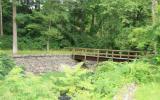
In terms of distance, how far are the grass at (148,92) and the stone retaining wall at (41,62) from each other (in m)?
18.3

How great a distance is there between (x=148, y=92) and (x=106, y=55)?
20.3m

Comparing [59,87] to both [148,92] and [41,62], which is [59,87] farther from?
[41,62]

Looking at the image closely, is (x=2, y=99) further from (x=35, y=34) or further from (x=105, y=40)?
(x=35, y=34)

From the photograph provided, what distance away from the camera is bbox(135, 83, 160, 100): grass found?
41.5 ft

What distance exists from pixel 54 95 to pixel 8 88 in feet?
4.78

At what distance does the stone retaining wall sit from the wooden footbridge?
0.99 m

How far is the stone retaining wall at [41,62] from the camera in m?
32.7

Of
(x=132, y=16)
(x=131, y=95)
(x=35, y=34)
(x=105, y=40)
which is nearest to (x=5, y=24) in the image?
(x=35, y=34)

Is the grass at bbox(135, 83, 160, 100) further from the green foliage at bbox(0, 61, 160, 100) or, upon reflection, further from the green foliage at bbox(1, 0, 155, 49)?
the green foliage at bbox(1, 0, 155, 49)

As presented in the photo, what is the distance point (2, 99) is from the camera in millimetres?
9547

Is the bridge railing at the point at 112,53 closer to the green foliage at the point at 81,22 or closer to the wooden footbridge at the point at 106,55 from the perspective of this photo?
the wooden footbridge at the point at 106,55

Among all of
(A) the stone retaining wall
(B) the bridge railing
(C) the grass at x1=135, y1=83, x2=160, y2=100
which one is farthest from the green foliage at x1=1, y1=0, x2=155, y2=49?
(C) the grass at x1=135, y1=83, x2=160, y2=100

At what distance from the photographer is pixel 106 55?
3388 cm

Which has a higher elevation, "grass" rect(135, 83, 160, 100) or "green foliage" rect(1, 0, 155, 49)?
"green foliage" rect(1, 0, 155, 49)
